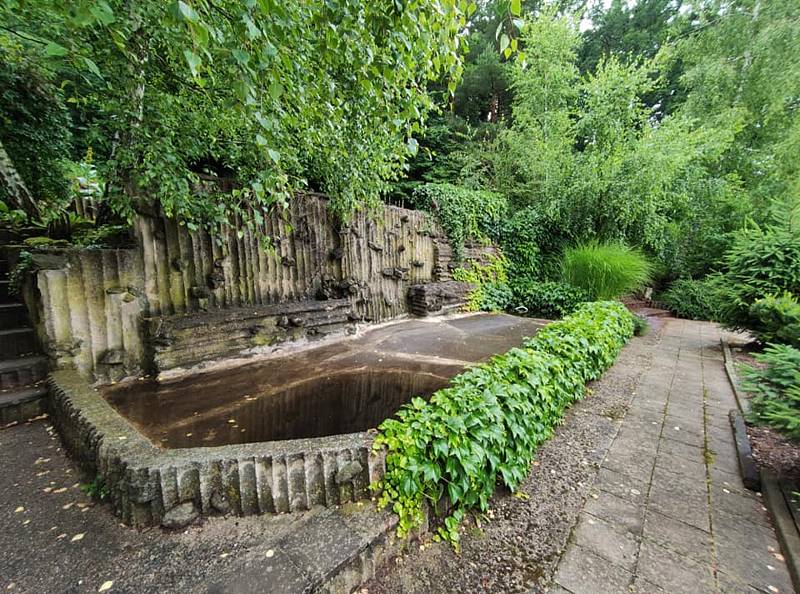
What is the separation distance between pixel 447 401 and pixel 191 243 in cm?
313

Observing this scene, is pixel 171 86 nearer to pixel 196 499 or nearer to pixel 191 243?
pixel 191 243

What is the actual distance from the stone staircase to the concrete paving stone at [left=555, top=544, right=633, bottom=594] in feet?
11.7

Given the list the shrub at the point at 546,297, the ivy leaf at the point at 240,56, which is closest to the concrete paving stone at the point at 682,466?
the ivy leaf at the point at 240,56

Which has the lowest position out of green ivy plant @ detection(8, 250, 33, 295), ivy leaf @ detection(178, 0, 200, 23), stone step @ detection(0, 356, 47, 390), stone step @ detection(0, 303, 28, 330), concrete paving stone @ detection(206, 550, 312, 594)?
concrete paving stone @ detection(206, 550, 312, 594)

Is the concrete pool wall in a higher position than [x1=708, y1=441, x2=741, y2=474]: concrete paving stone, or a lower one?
higher

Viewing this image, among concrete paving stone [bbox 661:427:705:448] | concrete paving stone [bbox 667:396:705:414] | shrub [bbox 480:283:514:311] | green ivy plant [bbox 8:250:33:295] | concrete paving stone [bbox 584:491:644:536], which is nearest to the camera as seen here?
concrete paving stone [bbox 584:491:644:536]

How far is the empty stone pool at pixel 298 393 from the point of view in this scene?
2229mm

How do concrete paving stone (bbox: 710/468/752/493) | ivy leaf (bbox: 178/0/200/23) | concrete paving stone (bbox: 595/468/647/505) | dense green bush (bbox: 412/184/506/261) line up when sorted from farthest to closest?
dense green bush (bbox: 412/184/506/261) < concrete paving stone (bbox: 710/468/752/493) < concrete paving stone (bbox: 595/468/647/505) < ivy leaf (bbox: 178/0/200/23)

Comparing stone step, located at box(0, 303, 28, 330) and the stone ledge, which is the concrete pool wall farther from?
stone step, located at box(0, 303, 28, 330)

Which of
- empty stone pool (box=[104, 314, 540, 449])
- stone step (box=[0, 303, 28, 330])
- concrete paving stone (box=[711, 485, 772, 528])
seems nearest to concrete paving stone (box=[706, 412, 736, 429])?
concrete paving stone (box=[711, 485, 772, 528])

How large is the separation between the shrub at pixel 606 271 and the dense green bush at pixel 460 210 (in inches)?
85.0

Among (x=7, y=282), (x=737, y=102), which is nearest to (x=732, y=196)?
→ (x=737, y=102)

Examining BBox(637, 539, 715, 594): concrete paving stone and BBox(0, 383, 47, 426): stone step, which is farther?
BBox(0, 383, 47, 426): stone step

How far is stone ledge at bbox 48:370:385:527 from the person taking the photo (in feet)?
4.70
